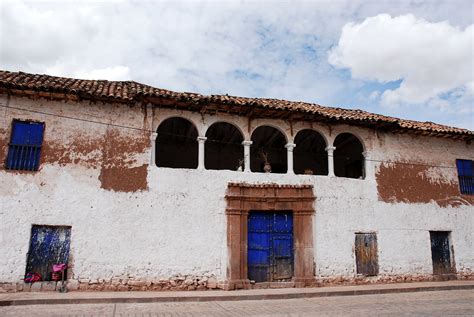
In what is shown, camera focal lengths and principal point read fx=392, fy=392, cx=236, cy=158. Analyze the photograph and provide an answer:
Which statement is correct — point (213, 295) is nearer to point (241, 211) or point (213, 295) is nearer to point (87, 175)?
point (241, 211)

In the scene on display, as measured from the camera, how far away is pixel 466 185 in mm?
14688

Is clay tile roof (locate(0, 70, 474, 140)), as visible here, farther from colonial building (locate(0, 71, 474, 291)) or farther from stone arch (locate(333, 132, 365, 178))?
stone arch (locate(333, 132, 365, 178))

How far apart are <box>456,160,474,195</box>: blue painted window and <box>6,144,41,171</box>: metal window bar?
14.3m

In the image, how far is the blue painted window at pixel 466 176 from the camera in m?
14.6

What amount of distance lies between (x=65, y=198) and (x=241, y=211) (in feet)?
16.1

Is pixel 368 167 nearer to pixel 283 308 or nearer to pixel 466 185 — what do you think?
pixel 466 185

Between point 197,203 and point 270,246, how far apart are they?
2.61 m

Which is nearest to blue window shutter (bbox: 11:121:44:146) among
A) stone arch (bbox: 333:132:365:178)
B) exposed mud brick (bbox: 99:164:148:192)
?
exposed mud brick (bbox: 99:164:148:192)

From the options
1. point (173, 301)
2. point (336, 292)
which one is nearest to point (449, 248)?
point (336, 292)

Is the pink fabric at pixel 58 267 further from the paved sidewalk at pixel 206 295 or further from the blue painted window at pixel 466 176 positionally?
the blue painted window at pixel 466 176

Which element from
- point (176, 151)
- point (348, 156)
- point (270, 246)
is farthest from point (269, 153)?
point (270, 246)

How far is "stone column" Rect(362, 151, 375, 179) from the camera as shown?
13188mm

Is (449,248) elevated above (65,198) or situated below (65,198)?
below

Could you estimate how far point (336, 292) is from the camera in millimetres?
10742
